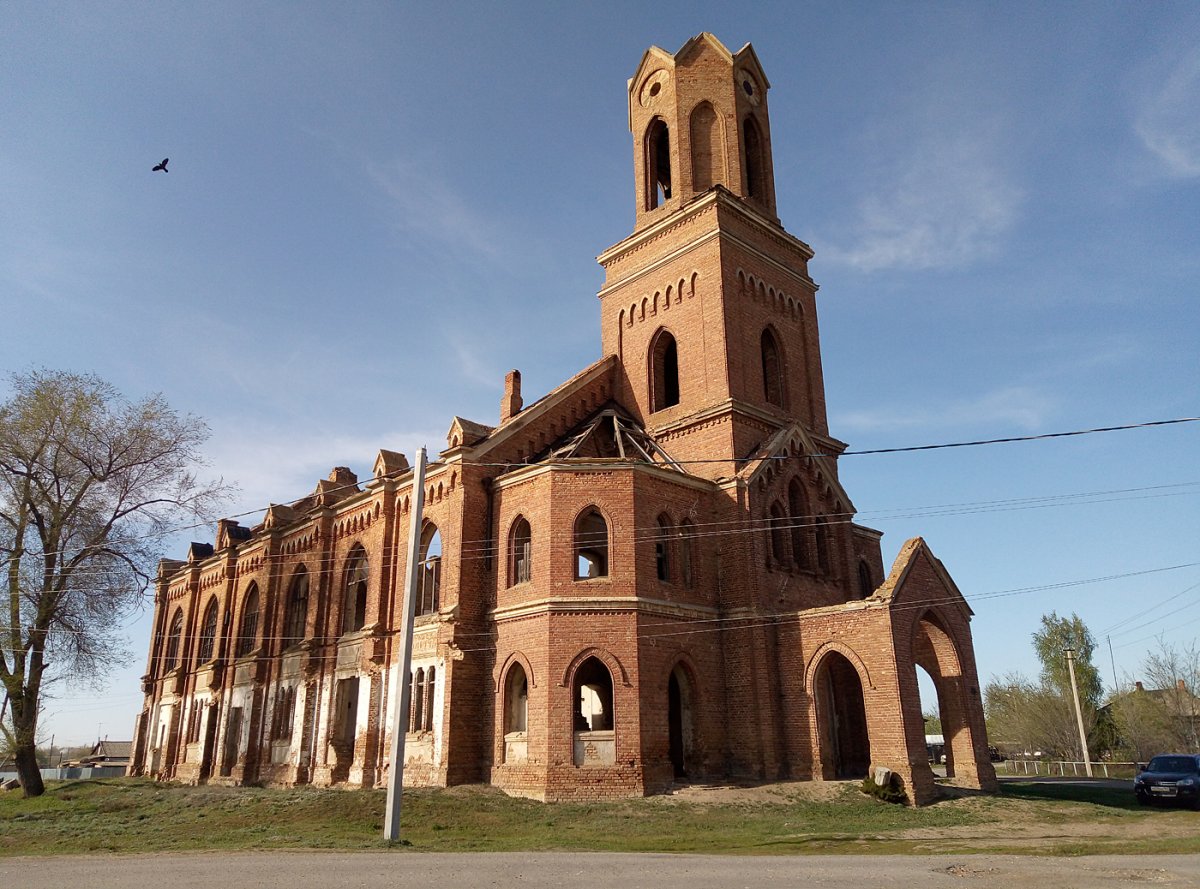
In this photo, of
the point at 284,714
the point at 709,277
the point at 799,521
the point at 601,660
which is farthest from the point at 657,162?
the point at 284,714

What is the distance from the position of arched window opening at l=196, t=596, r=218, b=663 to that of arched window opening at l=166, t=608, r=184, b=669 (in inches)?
99.2

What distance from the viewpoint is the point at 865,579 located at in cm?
2914

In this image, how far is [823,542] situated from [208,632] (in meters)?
27.9

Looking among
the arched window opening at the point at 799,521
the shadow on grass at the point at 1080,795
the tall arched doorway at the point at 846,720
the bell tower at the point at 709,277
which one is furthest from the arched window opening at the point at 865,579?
the shadow on grass at the point at 1080,795

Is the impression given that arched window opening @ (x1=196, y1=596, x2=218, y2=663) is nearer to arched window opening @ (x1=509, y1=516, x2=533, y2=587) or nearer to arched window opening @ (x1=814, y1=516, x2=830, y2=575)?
arched window opening @ (x1=509, y1=516, x2=533, y2=587)

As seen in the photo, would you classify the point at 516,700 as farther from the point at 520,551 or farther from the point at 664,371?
the point at 664,371

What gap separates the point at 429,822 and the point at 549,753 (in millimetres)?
3673

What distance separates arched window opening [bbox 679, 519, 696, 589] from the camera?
901 inches

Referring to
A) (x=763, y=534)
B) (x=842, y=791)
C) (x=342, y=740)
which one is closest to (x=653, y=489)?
(x=763, y=534)

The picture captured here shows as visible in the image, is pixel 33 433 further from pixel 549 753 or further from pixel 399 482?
pixel 549 753

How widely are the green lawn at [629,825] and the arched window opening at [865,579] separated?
8606 mm

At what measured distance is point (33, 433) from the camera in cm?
2831

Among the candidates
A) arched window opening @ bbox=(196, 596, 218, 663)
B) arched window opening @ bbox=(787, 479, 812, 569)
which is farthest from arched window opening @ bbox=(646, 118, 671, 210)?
arched window opening @ bbox=(196, 596, 218, 663)

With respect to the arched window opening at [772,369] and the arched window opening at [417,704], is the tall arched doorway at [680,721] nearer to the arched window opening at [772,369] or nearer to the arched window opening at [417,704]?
the arched window opening at [417,704]
